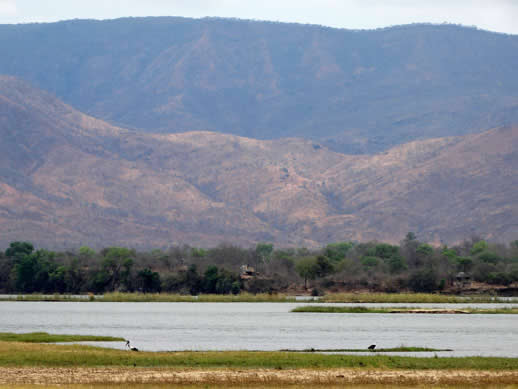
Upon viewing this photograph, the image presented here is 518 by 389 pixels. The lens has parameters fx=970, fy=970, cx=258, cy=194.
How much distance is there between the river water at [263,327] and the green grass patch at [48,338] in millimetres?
1780

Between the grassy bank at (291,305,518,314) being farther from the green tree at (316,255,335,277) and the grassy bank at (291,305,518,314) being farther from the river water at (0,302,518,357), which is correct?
the green tree at (316,255,335,277)

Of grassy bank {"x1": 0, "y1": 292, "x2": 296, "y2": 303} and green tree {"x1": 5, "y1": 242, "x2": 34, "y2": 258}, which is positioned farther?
green tree {"x1": 5, "y1": 242, "x2": 34, "y2": 258}

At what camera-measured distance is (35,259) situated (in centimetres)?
13300

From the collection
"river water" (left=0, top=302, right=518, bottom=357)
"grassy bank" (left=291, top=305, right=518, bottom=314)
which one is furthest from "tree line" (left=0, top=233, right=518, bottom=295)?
"grassy bank" (left=291, top=305, right=518, bottom=314)

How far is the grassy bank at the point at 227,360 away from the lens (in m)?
45.1

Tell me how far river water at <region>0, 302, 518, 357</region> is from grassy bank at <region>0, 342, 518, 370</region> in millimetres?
4893

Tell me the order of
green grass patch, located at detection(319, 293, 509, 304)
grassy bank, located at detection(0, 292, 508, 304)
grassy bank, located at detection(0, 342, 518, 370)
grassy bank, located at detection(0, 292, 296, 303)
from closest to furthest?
grassy bank, located at detection(0, 342, 518, 370)
green grass patch, located at detection(319, 293, 509, 304)
grassy bank, located at detection(0, 292, 508, 304)
grassy bank, located at detection(0, 292, 296, 303)

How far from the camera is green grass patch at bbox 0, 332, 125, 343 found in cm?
5575

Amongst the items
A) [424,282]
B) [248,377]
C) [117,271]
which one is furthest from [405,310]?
[117,271]

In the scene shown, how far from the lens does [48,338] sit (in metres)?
56.6

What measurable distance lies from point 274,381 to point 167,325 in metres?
34.2

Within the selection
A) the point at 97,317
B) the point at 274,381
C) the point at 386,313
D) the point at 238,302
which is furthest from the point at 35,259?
the point at 274,381

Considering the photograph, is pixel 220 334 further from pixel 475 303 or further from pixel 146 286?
pixel 146 286

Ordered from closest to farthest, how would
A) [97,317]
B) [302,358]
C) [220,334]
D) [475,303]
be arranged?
[302,358] → [220,334] → [97,317] → [475,303]
